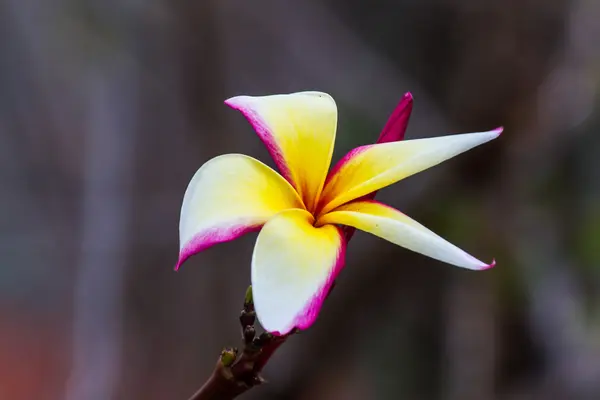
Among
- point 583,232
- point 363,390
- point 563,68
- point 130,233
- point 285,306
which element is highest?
point 563,68

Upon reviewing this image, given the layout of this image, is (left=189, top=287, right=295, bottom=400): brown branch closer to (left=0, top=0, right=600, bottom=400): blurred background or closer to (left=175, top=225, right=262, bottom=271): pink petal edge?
(left=175, top=225, right=262, bottom=271): pink petal edge

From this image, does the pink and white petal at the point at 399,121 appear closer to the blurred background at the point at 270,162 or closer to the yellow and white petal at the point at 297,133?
the yellow and white petal at the point at 297,133

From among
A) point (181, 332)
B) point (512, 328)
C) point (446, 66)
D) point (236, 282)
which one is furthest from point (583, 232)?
point (181, 332)

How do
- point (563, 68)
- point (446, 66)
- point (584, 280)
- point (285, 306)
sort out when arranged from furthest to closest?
point (446, 66) → point (584, 280) → point (563, 68) → point (285, 306)

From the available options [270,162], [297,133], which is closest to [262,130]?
[297,133]

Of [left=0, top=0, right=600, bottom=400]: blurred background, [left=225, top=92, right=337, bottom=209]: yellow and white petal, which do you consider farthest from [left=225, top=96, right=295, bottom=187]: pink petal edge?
[left=0, top=0, right=600, bottom=400]: blurred background

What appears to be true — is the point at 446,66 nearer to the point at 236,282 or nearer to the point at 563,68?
the point at 563,68

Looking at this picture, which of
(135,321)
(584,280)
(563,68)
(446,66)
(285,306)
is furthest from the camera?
(135,321)
